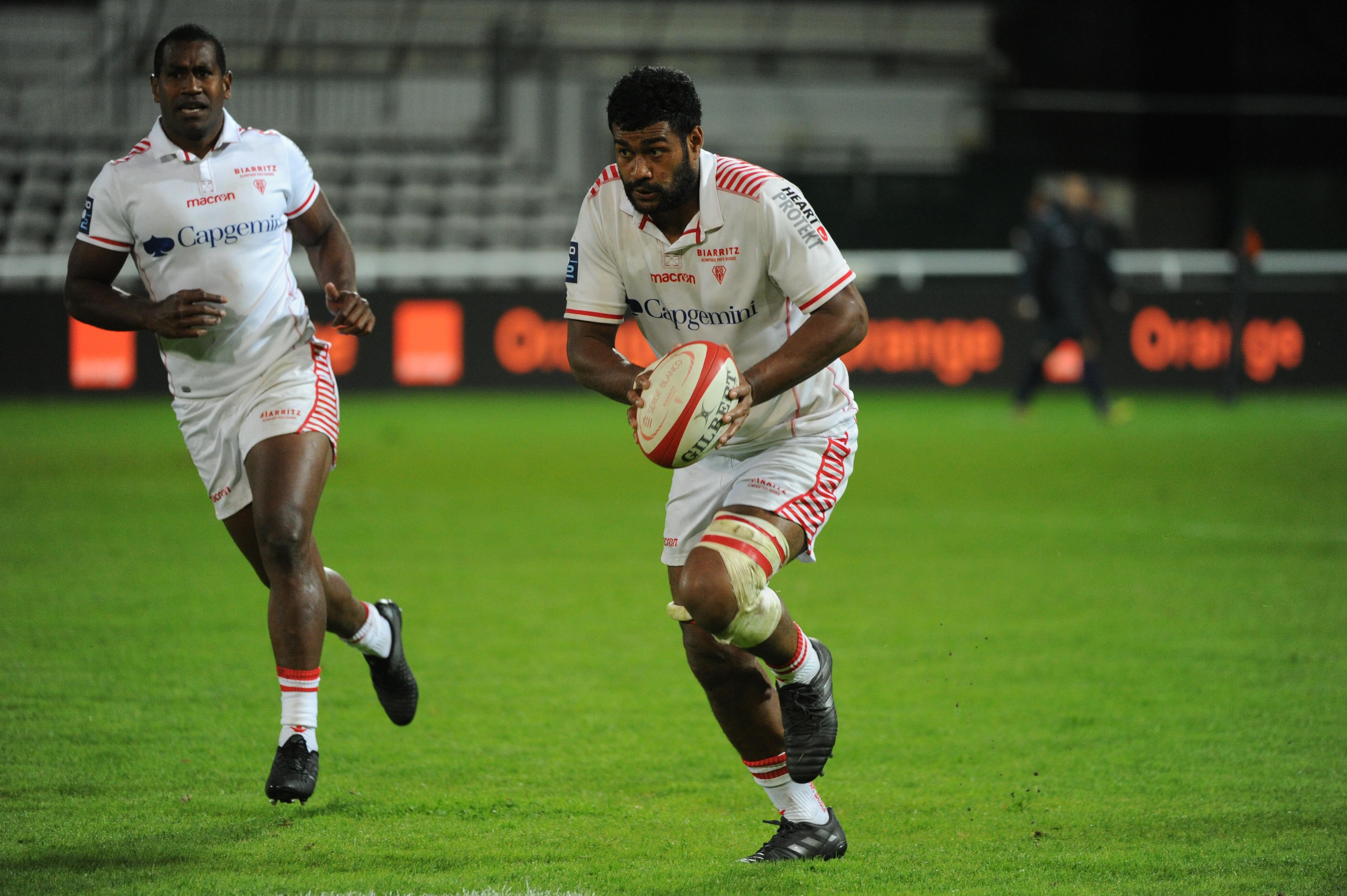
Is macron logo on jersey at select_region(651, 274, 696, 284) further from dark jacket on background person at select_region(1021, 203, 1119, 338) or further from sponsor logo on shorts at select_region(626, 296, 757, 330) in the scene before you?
dark jacket on background person at select_region(1021, 203, 1119, 338)

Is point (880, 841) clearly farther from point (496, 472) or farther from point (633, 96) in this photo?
point (496, 472)

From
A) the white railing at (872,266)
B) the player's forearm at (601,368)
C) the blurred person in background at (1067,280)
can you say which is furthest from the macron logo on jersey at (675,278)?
the white railing at (872,266)

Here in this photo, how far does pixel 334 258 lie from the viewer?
5.48 metres

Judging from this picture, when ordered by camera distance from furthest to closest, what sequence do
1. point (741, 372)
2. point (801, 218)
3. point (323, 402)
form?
point (323, 402) → point (741, 372) → point (801, 218)

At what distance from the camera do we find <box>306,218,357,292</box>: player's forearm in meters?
5.41

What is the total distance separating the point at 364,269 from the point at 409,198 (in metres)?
3.82

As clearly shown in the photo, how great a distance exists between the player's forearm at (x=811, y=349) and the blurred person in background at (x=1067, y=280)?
13124mm

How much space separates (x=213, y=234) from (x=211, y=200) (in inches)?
4.5

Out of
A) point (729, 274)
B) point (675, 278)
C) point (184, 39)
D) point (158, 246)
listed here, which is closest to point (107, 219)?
point (158, 246)

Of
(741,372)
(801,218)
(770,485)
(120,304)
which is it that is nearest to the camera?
(801,218)

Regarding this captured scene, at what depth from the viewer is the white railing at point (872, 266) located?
20.7 m

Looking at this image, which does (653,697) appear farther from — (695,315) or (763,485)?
(695,315)

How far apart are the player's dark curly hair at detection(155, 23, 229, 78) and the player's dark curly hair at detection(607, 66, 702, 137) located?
167 centimetres

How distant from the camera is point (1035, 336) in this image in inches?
805
